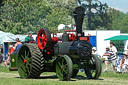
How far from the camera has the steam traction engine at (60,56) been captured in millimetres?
14953

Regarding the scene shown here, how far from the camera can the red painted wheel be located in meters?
15.6

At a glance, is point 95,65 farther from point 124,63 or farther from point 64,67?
point 124,63

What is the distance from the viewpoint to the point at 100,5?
83188 mm

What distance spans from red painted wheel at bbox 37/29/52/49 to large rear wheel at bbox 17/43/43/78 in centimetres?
24

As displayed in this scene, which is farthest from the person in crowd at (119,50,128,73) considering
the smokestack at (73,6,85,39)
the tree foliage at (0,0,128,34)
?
the tree foliage at (0,0,128,34)

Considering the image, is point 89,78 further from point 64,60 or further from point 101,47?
point 101,47

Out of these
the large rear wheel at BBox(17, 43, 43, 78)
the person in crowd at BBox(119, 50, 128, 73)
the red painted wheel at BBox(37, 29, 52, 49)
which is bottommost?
the person in crowd at BBox(119, 50, 128, 73)

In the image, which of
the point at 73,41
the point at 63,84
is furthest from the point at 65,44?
the point at 63,84

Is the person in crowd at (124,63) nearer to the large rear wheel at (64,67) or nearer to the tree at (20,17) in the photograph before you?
the large rear wheel at (64,67)

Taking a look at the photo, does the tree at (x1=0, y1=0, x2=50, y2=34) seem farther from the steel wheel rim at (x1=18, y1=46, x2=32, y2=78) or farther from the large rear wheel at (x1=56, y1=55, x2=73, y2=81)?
the large rear wheel at (x1=56, y1=55, x2=73, y2=81)

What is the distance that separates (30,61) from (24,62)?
463mm

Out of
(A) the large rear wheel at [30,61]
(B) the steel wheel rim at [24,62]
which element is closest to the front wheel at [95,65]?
(A) the large rear wheel at [30,61]

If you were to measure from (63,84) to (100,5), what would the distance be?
7103cm

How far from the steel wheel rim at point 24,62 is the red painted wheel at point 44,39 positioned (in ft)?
1.87
